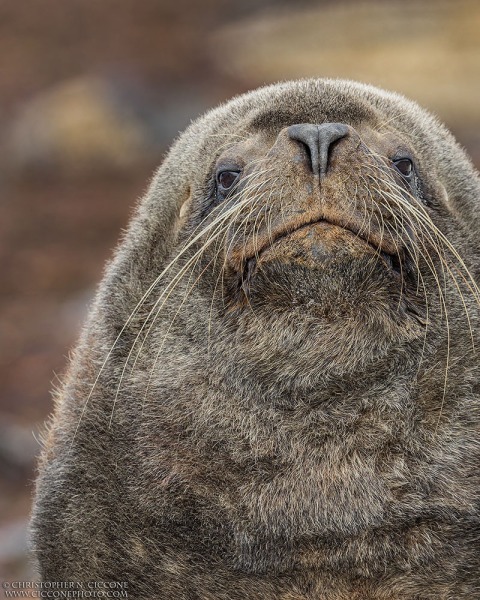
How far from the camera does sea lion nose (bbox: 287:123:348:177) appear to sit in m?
5.10

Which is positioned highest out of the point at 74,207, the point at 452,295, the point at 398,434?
the point at 74,207

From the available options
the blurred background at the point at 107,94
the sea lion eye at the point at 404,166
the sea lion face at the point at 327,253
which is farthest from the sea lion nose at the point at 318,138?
the blurred background at the point at 107,94

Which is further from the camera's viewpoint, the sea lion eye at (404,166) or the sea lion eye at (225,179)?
the sea lion eye at (225,179)

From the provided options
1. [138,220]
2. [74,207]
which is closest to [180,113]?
[74,207]

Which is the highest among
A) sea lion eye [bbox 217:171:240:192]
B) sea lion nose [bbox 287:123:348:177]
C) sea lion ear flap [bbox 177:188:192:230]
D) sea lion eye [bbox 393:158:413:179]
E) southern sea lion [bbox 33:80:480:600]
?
sea lion ear flap [bbox 177:188:192:230]

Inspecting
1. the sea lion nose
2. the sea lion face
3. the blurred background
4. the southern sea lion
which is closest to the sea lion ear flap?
the southern sea lion

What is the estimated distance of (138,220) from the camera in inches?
252

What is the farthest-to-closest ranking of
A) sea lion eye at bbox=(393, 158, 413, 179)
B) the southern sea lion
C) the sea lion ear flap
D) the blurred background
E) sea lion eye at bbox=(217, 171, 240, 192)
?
the blurred background
the sea lion ear flap
sea lion eye at bbox=(217, 171, 240, 192)
sea lion eye at bbox=(393, 158, 413, 179)
the southern sea lion

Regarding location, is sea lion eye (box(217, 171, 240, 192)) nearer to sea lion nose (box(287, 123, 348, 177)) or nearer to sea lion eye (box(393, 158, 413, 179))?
sea lion nose (box(287, 123, 348, 177))

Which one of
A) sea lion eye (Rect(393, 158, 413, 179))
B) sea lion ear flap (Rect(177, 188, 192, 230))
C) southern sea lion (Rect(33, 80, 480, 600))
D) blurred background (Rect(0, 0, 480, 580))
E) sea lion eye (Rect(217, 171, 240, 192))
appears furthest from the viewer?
blurred background (Rect(0, 0, 480, 580))

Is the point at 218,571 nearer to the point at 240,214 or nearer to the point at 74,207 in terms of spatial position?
the point at 240,214

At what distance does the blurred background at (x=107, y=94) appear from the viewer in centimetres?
1755

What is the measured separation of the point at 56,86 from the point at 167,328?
87.4 feet

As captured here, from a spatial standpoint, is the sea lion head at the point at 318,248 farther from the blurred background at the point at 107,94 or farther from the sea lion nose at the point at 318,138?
the blurred background at the point at 107,94
